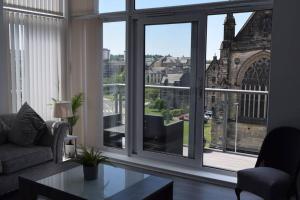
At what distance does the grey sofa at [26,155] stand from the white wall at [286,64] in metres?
2.49

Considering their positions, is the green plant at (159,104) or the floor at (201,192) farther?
the green plant at (159,104)

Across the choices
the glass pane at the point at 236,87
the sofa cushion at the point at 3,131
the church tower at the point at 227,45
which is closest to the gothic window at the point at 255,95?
the glass pane at the point at 236,87

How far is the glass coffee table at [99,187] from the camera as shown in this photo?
2.31 meters

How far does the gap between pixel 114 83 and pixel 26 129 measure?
5.50ft

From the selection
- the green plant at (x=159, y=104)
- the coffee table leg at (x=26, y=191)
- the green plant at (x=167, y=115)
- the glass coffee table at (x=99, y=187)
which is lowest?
the coffee table leg at (x=26, y=191)

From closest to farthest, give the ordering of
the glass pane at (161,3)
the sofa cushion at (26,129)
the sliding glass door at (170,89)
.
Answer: the sofa cushion at (26,129)
the glass pane at (161,3)
the sliding glass door at (170,89)

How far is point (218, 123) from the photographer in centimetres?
440

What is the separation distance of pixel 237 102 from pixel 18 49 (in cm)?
320

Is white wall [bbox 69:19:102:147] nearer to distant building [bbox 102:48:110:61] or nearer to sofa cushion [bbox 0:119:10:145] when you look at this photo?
distant building [bbox 102:48:110:61]

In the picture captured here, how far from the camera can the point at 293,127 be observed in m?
3.05

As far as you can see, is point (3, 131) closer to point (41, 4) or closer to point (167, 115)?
point (41, 4)

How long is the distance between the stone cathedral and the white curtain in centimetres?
241

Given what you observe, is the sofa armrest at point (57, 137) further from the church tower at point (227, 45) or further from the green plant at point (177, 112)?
the church tower at point (227, 45)

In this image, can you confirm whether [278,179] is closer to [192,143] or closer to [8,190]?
[192,143]
